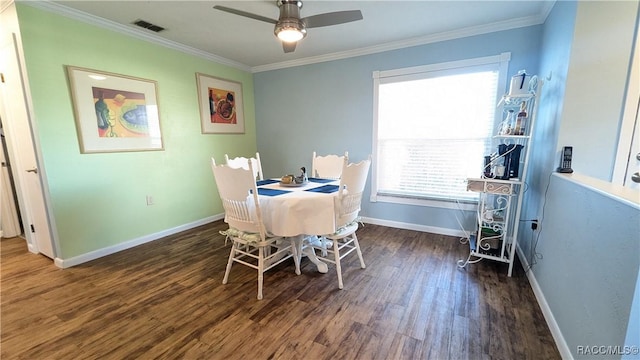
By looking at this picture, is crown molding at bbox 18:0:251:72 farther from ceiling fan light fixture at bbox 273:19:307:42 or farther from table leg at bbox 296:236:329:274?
table leg at bbox 296:236:329:274

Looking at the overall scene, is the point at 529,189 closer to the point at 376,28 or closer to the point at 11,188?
the point at 376,28

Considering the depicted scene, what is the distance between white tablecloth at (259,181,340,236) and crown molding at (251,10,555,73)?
7.59 ft

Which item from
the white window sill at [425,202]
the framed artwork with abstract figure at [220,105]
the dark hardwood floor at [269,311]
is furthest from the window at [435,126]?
the framed artwork with abstract figure at [220,105]

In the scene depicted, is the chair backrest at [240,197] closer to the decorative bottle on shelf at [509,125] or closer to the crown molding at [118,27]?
the crown molding at [118,27]

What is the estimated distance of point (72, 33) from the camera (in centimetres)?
252

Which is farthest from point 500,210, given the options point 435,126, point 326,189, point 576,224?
point 326,189

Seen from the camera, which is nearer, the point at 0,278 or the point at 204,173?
the point at 0,278

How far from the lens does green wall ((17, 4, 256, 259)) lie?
2.40 metres

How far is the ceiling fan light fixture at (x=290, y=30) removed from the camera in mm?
1926

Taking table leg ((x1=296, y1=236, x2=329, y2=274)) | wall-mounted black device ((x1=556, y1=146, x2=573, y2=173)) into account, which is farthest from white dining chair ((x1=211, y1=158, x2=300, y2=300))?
wall-mounted black device ((x1=556, y1=146, x2=573, y2=173))

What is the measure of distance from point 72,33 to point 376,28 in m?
3.05

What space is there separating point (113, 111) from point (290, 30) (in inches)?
88.1

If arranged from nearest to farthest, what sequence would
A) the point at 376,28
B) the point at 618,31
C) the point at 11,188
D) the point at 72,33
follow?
the point at 618,31
the point at 72,33
the point at 376,28
the point at 11,188

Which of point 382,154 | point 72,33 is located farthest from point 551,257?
point 72,33
